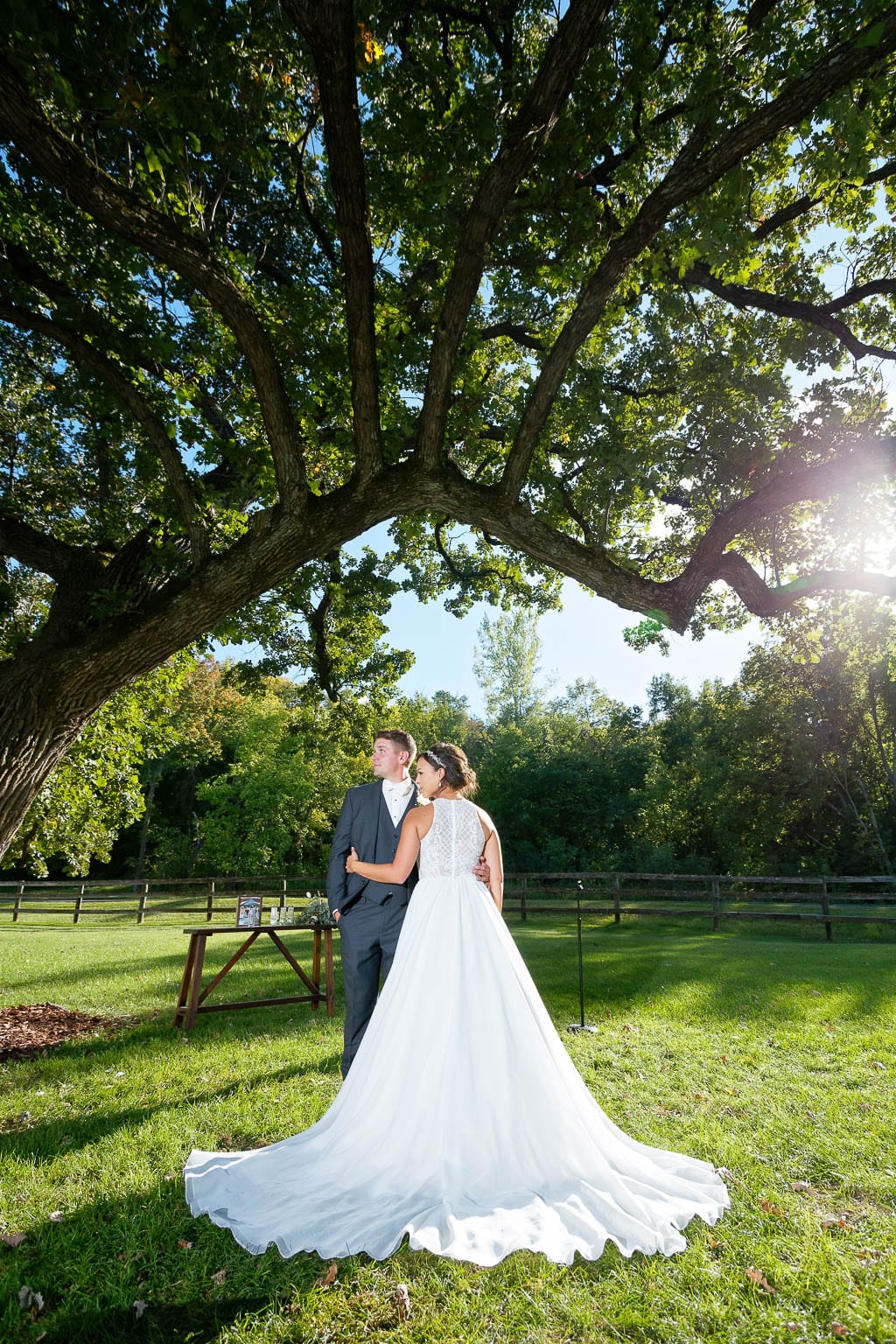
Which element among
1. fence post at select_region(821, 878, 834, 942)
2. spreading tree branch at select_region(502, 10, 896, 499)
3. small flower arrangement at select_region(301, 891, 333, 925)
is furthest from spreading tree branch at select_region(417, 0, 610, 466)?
fence post at select_region(821, 878, 834, 942)

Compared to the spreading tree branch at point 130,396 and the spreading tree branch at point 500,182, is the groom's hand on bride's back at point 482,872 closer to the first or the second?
the spreading tree branch at point 500,182

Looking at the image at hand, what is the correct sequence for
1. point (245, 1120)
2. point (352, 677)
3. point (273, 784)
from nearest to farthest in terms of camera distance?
point (245, 1120)
point (352, 677)
point (273, 784)

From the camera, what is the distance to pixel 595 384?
7250mm

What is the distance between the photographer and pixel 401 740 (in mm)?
4836

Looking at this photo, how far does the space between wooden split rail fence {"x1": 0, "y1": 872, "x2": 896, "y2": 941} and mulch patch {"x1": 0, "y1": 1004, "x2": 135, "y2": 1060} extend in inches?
197

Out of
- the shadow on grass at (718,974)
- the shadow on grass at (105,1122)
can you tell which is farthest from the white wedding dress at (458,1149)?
the shadow on grass at (718,974)

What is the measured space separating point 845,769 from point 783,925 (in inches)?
469

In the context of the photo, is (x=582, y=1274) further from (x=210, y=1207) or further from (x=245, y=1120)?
(x=245, y=1120)

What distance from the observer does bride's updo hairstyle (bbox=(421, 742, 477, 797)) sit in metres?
4.27

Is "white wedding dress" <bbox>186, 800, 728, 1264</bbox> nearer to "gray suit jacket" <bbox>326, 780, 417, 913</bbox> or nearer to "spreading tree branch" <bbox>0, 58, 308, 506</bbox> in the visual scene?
"gray suit jacket" <bbox>326, 780, 417, 913</bbox>

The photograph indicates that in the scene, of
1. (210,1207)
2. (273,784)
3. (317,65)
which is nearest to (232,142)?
(317,65)

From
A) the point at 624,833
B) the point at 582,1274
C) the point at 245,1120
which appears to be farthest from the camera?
the point at 624,833

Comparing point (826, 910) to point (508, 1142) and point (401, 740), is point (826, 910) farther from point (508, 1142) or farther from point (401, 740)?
point (508, 1142)

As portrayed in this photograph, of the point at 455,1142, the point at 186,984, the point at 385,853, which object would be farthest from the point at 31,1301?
the point at 186,984
